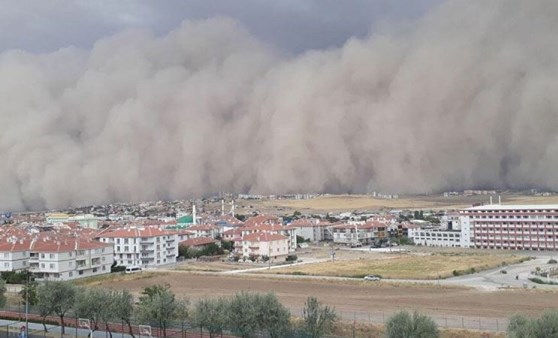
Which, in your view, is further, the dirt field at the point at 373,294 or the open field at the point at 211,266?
the open field at the point at 211,266

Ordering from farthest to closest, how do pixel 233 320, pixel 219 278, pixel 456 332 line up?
pixel 219 278 → pixel 456 332 → pixel 233 320

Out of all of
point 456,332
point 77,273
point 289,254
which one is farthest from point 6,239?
point 456,332

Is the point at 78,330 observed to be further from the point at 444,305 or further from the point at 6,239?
the point at 6,239

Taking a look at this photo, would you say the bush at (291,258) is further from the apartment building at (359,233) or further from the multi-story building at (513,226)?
the multi-story building at (513,226)

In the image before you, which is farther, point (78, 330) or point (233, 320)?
point (78, 330)

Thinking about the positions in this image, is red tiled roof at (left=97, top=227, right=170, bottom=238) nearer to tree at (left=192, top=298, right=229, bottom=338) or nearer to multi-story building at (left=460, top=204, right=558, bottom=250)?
tree at (left=192, top=298, right=229, bottom=338)

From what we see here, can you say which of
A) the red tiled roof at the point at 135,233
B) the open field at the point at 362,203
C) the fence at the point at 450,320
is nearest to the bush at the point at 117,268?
the red tiled roof at the point at 135,233
